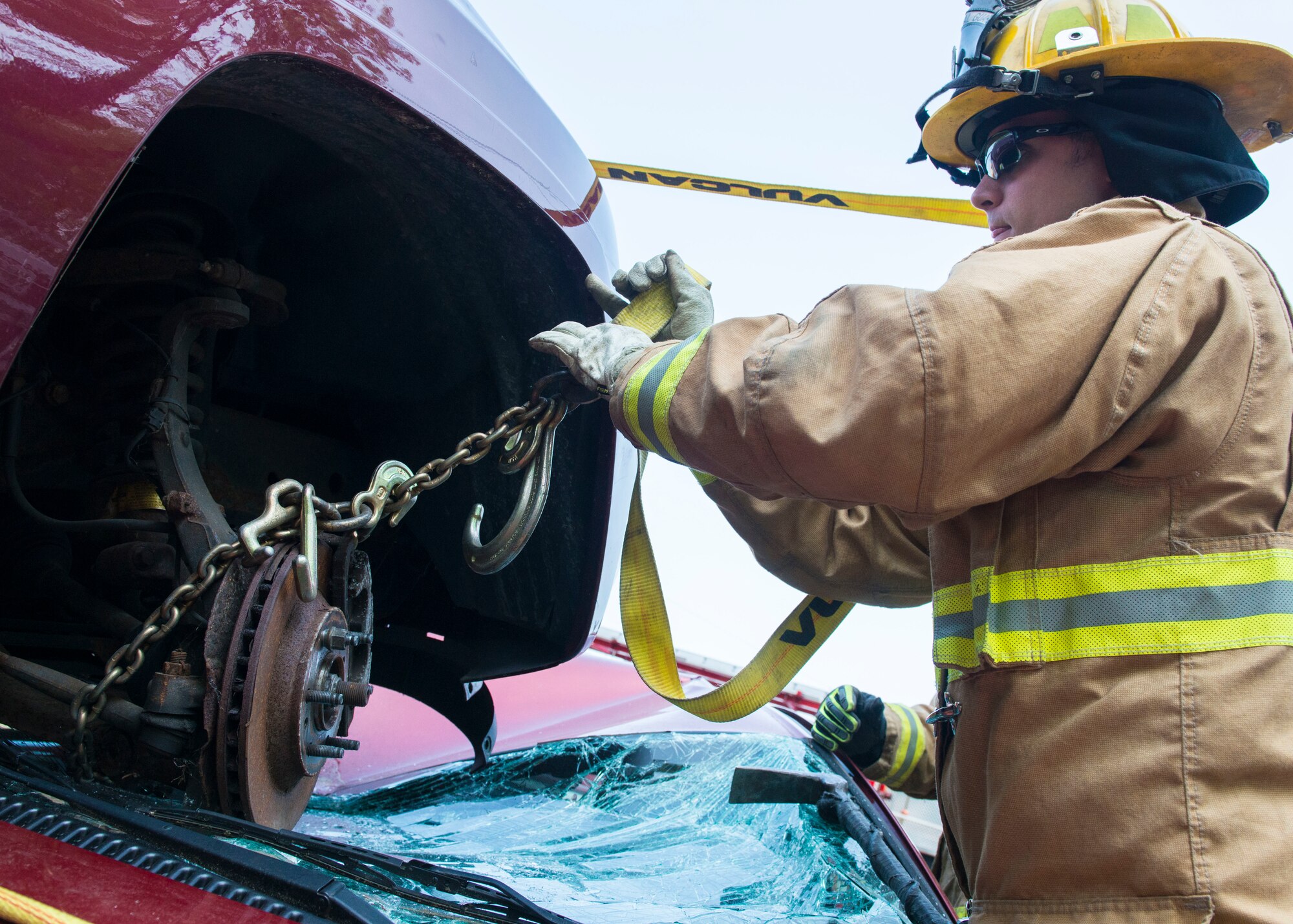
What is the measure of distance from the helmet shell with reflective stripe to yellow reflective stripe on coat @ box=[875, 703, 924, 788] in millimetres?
1852

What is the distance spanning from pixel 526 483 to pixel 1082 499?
0.86 meters

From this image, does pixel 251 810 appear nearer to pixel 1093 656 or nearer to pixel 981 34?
pixel 1093 656

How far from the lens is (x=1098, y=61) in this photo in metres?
1.79

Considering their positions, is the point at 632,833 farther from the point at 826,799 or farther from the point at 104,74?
the point at 104,74

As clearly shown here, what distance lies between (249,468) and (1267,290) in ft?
5.65

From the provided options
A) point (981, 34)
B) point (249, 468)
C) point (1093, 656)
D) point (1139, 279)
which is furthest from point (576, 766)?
point (981, 34)

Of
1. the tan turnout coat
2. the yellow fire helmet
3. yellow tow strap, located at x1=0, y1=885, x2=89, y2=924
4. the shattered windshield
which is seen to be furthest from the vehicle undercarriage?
the yellow fire helmet

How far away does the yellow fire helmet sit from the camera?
1.79 m

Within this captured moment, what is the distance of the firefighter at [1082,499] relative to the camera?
3.93 ft

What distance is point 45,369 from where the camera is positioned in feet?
4.97

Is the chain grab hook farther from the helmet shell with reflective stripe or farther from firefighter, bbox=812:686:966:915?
firefighter, bbox=812:686:966:915

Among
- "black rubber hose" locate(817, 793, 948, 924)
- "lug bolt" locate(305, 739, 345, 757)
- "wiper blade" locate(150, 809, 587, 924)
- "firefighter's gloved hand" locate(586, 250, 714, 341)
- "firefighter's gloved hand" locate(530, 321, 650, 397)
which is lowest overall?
"black rubber hose" locate(817, 793, 948, 924)

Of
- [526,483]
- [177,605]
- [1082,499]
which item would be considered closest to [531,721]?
[526,483]

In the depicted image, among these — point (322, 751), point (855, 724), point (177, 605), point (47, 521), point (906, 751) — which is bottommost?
point (906, 751)
